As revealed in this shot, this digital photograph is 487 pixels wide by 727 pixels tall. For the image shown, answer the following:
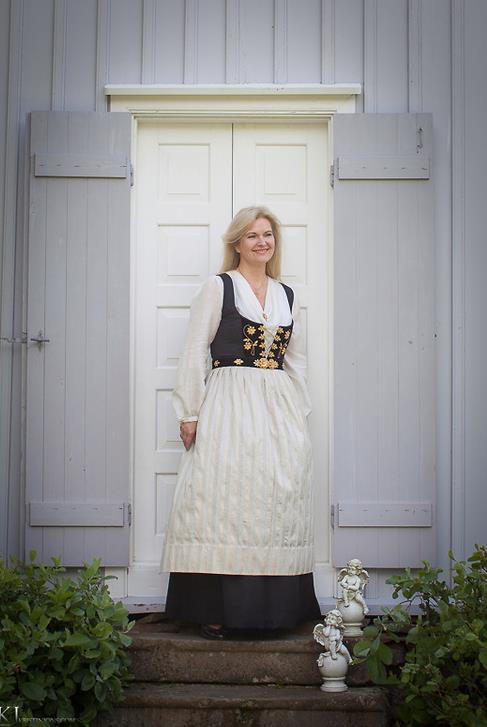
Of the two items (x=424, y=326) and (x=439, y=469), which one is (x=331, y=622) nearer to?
(x=439, y=469)

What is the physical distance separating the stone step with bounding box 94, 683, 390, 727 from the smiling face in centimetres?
178

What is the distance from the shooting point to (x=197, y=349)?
4.27m

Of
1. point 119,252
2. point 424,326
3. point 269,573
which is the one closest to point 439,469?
point 424,326

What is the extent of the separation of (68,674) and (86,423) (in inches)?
49.7

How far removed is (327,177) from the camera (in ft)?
15.6

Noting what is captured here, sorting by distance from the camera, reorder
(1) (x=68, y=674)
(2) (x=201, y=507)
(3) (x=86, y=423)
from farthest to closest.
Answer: (3) (x=86, y=423), (2) (x=201, y=507), (1) (x=68, y=674)

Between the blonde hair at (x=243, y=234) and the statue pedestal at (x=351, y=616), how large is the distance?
145 cm

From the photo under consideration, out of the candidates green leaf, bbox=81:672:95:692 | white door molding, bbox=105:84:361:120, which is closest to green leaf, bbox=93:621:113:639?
green leaf, bbox=81:672:95:692

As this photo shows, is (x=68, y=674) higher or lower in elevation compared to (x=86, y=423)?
lower

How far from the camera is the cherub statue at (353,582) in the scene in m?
4.09

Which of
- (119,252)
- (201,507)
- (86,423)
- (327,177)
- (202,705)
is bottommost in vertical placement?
(202,705)

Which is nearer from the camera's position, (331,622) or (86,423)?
(331,622)

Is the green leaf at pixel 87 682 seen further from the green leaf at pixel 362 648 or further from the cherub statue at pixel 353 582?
the cherub statue at pixel 353 582

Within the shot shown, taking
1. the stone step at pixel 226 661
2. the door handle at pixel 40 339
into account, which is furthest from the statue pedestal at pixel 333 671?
the door handle at pixel 40 339
